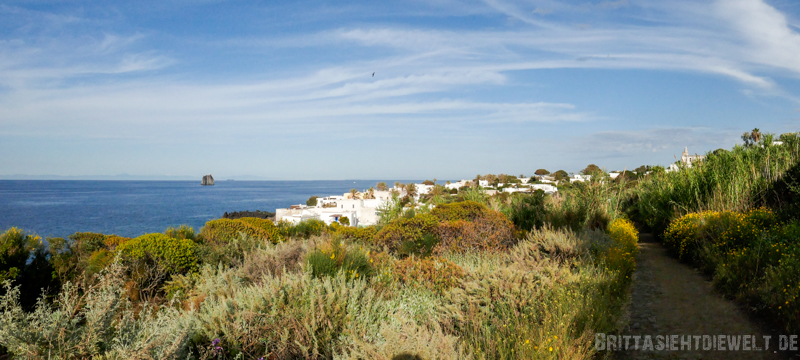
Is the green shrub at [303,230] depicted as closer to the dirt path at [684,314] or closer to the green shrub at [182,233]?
the green shrub at [182,233]

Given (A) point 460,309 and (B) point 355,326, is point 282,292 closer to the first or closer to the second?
(B) point 355,326

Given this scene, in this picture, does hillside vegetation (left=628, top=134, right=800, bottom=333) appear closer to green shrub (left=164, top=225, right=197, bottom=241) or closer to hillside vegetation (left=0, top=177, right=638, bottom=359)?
hillside vegetation (left=0, top=177, right=638, bottom=359)

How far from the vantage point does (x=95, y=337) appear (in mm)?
2863

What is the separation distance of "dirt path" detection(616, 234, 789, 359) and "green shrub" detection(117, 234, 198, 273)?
298 inches

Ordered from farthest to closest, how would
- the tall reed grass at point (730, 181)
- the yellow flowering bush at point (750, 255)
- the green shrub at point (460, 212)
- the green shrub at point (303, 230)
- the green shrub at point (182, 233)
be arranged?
the green shrub at point (303, 230) → the tall reed grass at point (730, 181) → the green shrub at point (460, 212) → the green shrub at point (182, 233) → the yellow flowering bush at point (750, 255)

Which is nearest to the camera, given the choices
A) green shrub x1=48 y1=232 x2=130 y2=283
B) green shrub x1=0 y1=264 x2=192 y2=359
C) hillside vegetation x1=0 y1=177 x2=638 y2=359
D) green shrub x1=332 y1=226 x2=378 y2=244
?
green shrub x1=0 y1=264 x2=192 y2=359

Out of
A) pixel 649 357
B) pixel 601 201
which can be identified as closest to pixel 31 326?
pixel 649 357

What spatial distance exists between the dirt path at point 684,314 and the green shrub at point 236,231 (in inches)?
303

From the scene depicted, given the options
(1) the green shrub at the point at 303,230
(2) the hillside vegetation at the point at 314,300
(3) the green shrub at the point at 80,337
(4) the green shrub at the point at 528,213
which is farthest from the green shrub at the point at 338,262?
(4) the green shrub at the point at 528,213

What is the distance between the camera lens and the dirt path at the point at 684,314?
14.7ft

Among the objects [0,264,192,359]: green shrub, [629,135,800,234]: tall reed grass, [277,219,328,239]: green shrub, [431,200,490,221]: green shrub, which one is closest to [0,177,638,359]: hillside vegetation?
[0,264,192,359]: green shrub

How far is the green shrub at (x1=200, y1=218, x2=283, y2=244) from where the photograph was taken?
9720mm

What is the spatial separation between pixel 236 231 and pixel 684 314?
362 inches

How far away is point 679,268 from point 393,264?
6.72m
